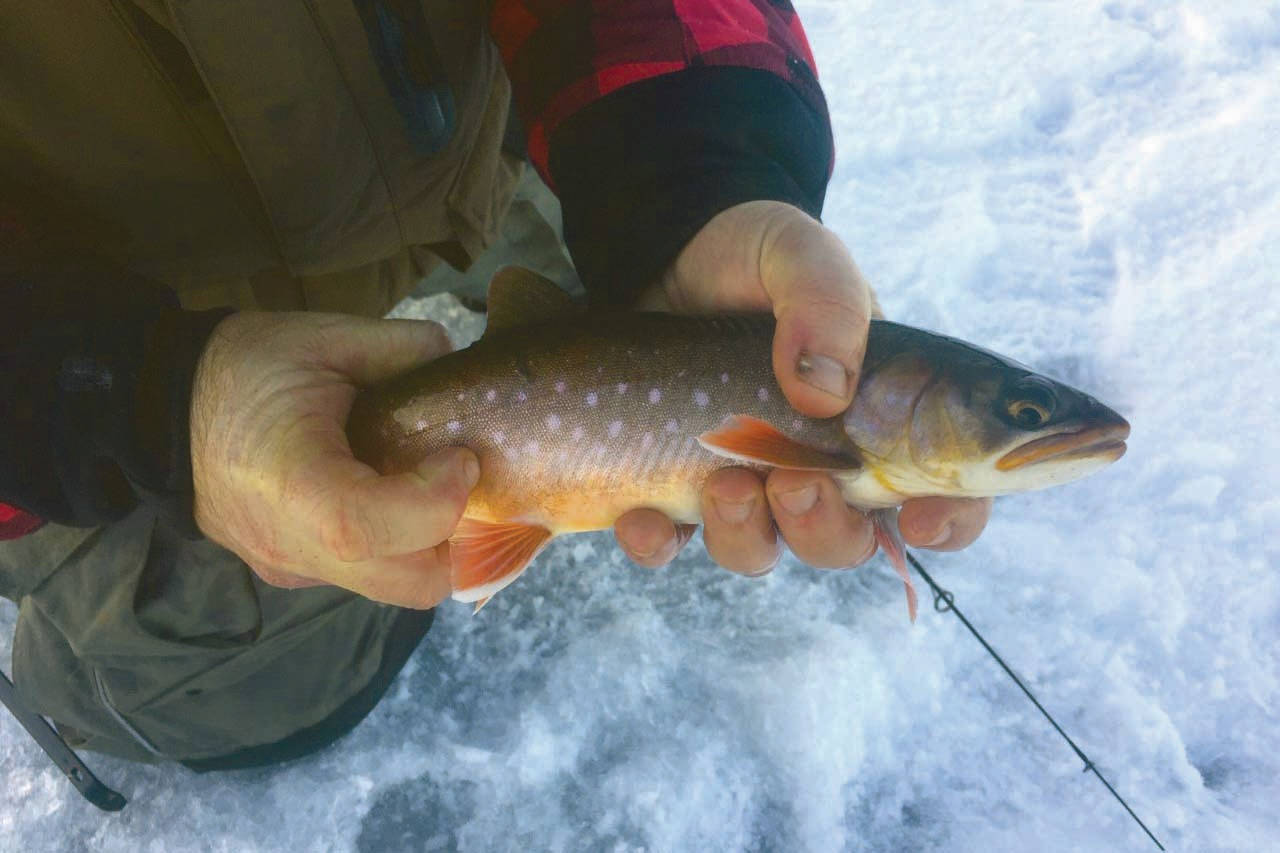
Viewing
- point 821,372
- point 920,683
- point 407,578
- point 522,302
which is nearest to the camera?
point 821,372

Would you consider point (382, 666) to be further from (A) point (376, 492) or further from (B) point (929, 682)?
(B) point (929, 682)

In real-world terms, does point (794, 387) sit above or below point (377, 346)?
below

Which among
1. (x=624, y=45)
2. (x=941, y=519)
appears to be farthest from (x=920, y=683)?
(x=624, y=45)

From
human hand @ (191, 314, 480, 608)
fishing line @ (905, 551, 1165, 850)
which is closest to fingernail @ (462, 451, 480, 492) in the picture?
human hand @ (191, 314, 480, 608)

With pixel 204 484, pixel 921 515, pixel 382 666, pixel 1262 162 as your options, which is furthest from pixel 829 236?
pixel 1262 162

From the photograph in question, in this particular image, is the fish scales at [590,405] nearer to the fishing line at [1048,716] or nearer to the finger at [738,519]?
the finger at [738,519]

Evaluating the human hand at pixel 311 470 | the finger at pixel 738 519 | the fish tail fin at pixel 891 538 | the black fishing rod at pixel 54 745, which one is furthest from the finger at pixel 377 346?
the black fishing rod at pixel 54 745

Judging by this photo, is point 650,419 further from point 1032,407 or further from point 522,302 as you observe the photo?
point 1032,407

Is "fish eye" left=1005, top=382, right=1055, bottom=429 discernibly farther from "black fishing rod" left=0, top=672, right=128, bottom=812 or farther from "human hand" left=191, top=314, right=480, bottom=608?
"black fishing rod" left=0, top=672, right=128, bottom=812
